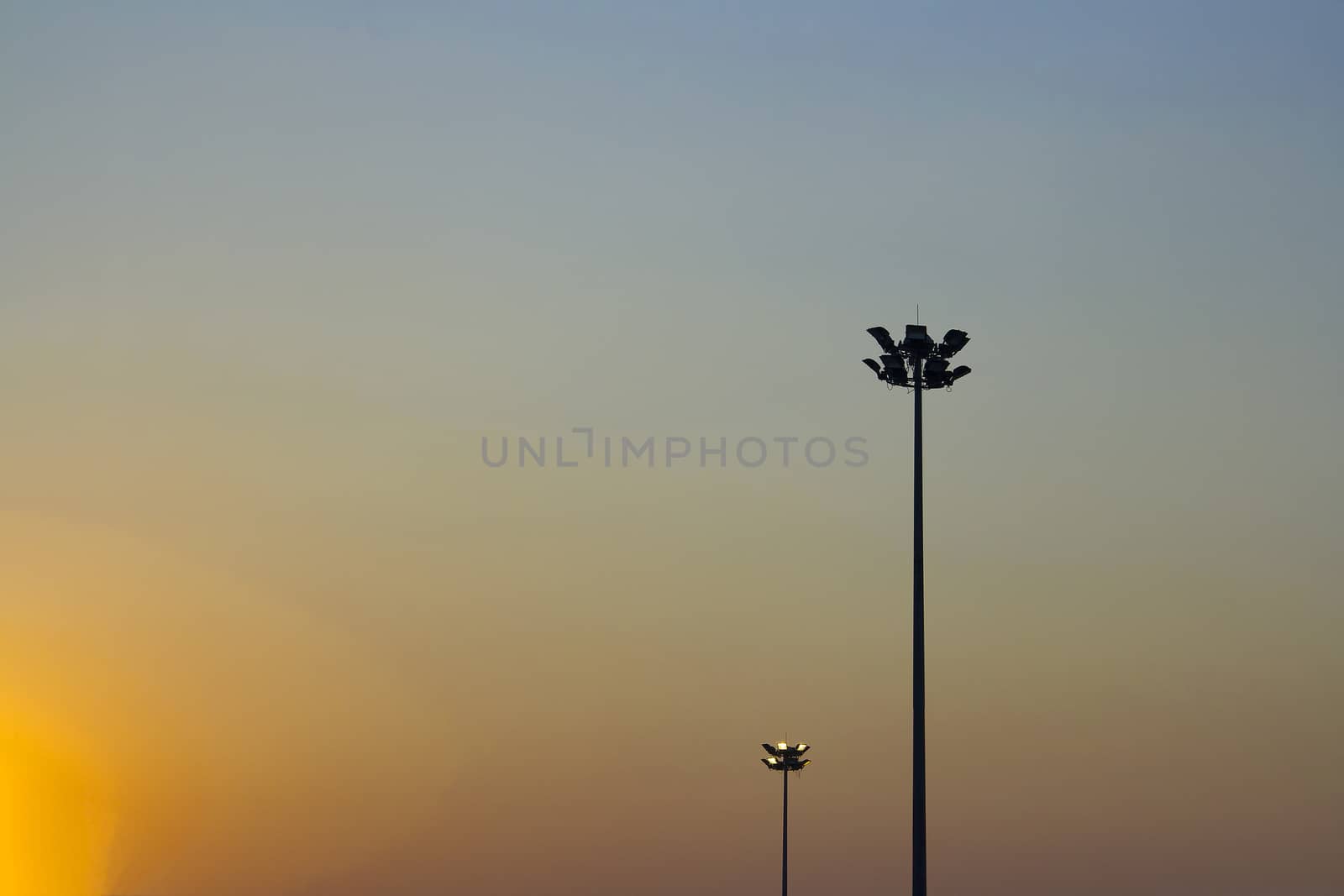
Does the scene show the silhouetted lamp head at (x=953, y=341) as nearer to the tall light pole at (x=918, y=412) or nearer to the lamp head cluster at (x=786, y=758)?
the tall light pole at (x=918, y=412)

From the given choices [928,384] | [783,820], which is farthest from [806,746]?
[928,384]

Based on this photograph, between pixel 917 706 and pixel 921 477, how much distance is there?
179 inches

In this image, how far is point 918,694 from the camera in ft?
105

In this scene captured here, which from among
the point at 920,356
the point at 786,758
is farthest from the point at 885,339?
the point at 786,758

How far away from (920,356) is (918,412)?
159 cm

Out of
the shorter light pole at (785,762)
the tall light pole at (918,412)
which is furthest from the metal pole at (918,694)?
the shorter light pole at (785,762)

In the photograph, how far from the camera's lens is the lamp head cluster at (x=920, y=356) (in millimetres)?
35125

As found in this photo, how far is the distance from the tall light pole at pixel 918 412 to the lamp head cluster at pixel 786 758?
33.3 meters

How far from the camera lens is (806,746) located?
66.9 meters

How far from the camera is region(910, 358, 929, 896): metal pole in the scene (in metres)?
30.9

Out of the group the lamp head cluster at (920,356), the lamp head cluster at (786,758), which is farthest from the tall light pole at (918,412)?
the lamp head cluster at (786,758)

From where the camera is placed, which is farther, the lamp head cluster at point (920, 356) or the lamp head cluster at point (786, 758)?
the lamp head cluster at point (786, 758)

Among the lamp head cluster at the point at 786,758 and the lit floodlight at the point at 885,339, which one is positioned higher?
the lit floodlight at the point at 885,339

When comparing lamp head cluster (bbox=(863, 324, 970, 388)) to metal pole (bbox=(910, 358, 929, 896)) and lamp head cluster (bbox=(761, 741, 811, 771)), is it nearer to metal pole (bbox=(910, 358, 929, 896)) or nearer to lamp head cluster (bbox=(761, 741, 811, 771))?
metal pole (bbox=(910, 358, 929, 896))
